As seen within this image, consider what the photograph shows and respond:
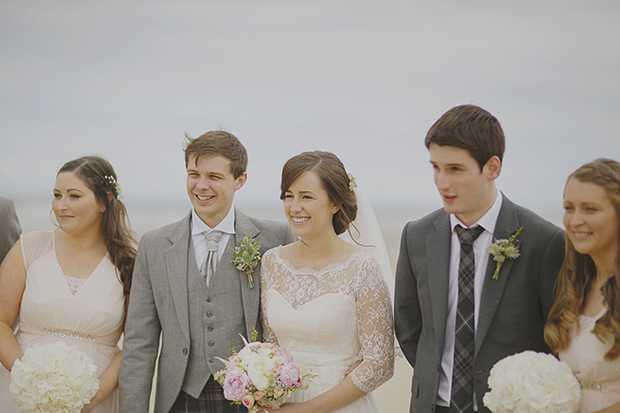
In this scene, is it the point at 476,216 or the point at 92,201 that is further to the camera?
the point at 92,201

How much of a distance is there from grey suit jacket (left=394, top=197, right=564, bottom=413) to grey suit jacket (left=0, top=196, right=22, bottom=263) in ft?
11.2

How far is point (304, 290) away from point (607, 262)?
1820 mm

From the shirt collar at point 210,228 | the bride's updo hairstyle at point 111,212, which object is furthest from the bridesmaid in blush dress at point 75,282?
the shirt collar at point 210,228

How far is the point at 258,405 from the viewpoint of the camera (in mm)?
3283

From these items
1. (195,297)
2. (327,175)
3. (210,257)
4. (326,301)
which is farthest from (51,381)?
(327,175)

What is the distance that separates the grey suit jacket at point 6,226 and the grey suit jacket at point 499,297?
11.2 feet

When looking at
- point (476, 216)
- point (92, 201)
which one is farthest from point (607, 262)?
point (92, 201)

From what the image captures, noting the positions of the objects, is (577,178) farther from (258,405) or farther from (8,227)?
(8,227)

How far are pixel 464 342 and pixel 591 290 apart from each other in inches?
29.3

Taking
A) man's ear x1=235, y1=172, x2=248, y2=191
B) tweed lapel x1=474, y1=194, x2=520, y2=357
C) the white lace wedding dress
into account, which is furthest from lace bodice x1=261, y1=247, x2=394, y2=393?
man's ear x1=235, y1=172, x2=248, y2=191

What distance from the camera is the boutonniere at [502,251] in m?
3.06

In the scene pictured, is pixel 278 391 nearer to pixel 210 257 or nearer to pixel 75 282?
pixel 210 257

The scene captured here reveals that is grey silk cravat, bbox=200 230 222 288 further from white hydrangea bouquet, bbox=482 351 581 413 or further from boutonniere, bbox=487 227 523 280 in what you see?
white hydrangea bouquet, bbox=482 351 581 413

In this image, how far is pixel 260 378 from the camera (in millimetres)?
3100
